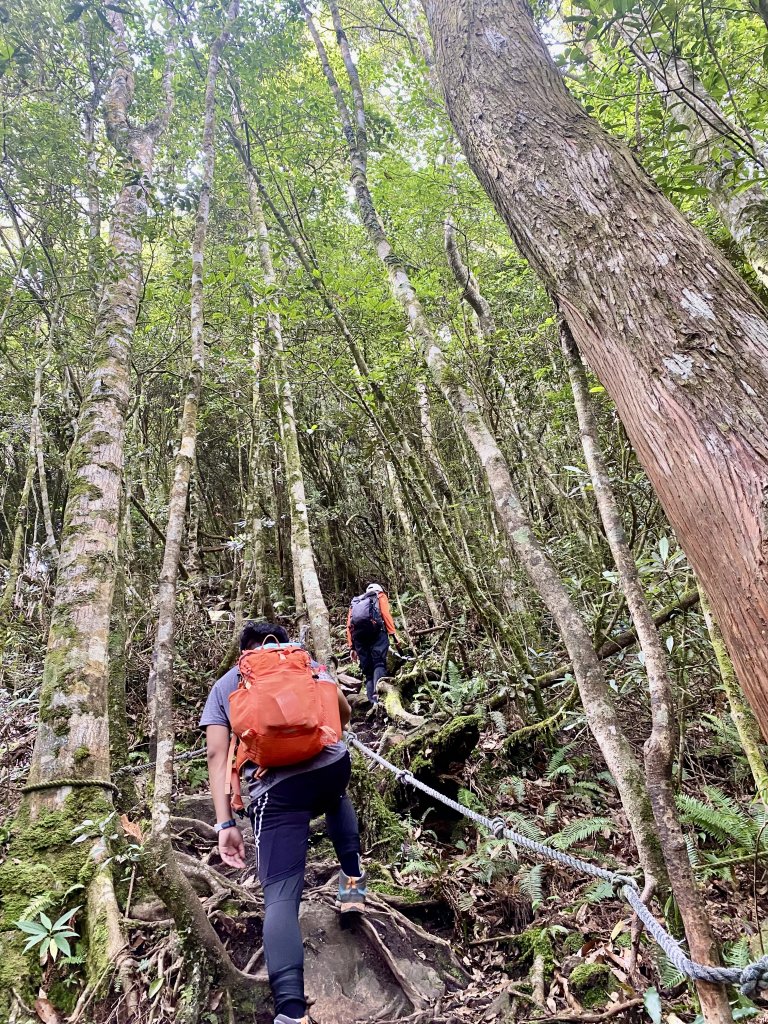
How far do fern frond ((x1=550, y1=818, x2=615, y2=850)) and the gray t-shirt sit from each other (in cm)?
186

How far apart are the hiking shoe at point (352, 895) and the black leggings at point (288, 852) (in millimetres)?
194

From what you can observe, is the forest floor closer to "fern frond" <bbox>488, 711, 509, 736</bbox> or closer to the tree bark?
"fern frond" <bbox>488, 711, 509, 736</bbox>

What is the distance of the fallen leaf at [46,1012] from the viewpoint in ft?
8.31

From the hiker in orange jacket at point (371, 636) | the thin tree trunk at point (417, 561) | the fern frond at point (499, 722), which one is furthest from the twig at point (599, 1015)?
the thin tree trunk at point (417, 561)

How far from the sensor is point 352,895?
3426 mm

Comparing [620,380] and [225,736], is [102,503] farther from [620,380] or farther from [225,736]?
[620,380]

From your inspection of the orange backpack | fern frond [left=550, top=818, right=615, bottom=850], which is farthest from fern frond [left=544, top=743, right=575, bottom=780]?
the orange backpack

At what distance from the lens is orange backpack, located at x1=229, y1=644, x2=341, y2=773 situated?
2857 mm

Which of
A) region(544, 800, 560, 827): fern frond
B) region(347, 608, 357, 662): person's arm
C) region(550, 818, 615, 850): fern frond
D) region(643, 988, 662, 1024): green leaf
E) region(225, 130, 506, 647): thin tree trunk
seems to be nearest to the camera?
region(643, 988, 662, 1024): green leaf

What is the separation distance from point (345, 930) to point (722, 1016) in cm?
231

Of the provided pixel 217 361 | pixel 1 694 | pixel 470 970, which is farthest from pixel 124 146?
pixel 470 970

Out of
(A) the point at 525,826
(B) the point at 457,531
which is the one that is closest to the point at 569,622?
(A) the point at 525,826

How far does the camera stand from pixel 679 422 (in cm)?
173

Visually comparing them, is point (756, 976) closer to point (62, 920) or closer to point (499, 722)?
point (62, 920)
